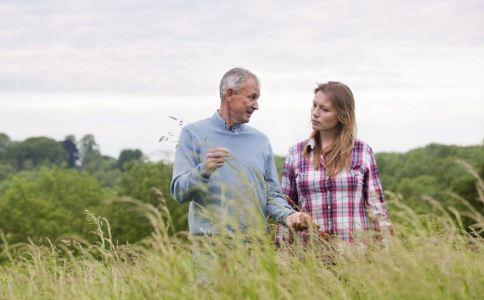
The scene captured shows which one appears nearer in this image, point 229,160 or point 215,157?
point 215,157

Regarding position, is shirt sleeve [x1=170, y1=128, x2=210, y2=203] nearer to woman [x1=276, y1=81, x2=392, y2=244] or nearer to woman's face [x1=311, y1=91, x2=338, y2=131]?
woman [x1=276, y1=81, x2=392, y2=244]

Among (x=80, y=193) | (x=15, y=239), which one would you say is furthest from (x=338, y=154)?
(x=80, y=193)

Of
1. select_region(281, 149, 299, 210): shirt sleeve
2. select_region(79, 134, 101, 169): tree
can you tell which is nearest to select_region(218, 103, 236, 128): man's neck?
select_region(281, 149, 299, 210): shirt sleeve

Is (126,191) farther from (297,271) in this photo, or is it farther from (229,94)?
(297,271)

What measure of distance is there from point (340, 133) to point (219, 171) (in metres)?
1.01

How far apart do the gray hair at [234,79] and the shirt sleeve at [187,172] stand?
1.36 ft

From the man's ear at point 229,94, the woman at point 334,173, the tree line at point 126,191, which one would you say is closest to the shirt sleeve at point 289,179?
the woman at point 334,173

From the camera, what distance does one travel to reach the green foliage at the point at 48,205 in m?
61.9

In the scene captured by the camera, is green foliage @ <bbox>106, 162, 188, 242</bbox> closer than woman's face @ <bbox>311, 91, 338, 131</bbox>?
No

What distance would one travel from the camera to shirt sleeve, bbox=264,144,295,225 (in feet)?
20.5

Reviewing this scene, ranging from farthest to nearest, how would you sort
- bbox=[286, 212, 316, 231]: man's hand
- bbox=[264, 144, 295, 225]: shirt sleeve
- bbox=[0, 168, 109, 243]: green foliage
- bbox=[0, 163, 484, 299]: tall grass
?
bbox=[0, 168, 109, 243]: green foliage
bbox=[264, 144, 295, 225]: shirt sleeve
bbox=[286, 212, 316, 231]: man's hand
bbox=[0, 163, 484, 299]: tall grass

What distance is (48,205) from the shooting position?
2601 inches

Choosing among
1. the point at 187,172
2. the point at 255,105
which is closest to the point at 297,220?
the point at 187,172

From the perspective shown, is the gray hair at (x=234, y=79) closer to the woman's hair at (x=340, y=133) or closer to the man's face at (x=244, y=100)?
the man's face at (x=244, y=100)
